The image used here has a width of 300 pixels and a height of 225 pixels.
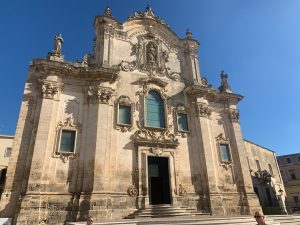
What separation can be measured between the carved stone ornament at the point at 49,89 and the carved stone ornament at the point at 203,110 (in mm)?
9953

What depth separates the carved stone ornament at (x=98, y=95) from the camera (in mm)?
15327

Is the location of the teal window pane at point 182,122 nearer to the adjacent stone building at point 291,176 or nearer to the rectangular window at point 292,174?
the adjacent stone building at point 291,176

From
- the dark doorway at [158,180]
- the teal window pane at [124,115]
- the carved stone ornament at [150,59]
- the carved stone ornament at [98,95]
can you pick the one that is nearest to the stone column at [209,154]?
the dark doorway at [158,180]

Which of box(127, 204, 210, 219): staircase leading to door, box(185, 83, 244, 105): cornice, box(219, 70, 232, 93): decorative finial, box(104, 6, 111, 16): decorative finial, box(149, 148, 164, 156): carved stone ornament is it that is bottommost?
box(127, 204, 210, 219): staircase leading to door

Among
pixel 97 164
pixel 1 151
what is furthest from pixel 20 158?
pixel 1 151

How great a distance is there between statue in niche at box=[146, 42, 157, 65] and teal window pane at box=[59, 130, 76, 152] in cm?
820

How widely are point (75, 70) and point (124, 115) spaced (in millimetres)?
4309

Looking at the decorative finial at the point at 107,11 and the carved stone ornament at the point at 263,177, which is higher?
the decorative finial at the point at 107,11

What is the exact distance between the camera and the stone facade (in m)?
21.5

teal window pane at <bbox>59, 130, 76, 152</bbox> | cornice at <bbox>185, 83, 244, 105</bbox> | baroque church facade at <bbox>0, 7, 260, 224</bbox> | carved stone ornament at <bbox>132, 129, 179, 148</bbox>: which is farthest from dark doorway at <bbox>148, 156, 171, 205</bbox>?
cornice at <bbox>185, 83, 244, 105</bbox>

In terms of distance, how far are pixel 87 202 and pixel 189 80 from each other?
39.4 feet

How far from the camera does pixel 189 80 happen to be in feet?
64.2

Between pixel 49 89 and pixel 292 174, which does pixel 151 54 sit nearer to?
pixel 49 89

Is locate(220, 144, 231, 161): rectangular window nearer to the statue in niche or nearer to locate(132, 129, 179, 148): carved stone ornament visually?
locate(132, 129, 179, 148): carved stone ornament
